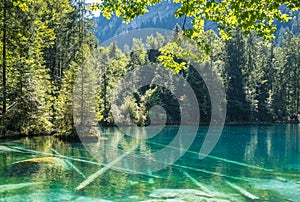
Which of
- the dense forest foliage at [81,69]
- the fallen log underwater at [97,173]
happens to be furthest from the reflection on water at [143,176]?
the dense forest foliage at [81,69]

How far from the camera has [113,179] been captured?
14477mm

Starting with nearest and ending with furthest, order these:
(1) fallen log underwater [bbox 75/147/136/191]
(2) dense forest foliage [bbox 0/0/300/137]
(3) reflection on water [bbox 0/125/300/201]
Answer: (3) reflection on water [bbox 0/125/300/201] < (1) fallen log underwater [bbox 75/147/136/191] < (2) dense forest foliage [bbox 0/0/300/137]

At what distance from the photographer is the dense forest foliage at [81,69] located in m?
27.0

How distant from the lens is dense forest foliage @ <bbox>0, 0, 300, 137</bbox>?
27.0 meters

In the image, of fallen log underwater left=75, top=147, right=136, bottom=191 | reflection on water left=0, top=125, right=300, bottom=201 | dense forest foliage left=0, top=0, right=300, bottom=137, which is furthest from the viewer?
dense forest foliage left=0, top=0, right=300, bottom=137

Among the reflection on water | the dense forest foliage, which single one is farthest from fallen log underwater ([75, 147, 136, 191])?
the dense forest foliage

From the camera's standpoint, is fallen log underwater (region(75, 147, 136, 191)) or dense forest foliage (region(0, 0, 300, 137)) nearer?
fallen log underwater (region(75, 147, 136, 191))

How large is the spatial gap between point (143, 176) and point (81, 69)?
1632 centimetres

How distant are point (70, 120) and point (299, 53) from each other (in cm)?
5578

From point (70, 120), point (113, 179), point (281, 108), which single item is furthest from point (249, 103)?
point (113, 179)

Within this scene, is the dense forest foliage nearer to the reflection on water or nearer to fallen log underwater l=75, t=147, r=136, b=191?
the reflection on water

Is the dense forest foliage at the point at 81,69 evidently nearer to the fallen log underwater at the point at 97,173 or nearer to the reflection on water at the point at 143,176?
the reflection on water at the point at 143,176

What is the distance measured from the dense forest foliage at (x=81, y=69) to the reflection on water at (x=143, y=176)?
5.83 meters

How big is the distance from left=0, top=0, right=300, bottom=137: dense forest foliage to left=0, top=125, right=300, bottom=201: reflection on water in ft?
19.1
